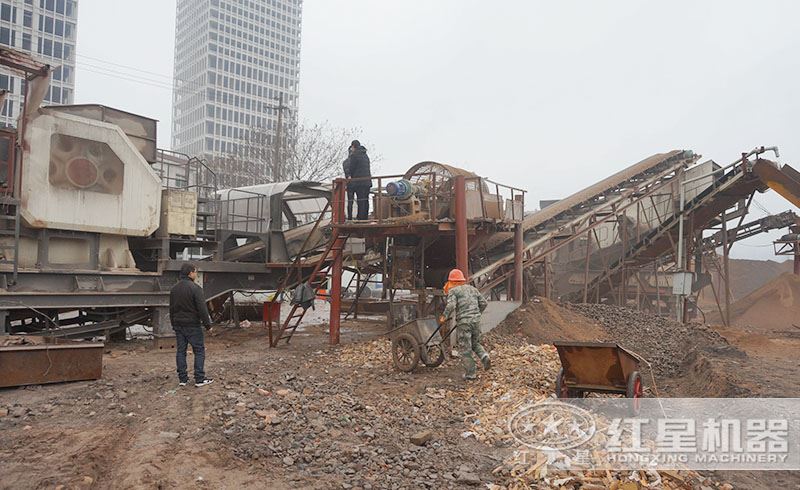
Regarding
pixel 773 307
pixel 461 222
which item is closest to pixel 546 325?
pixel 461 222

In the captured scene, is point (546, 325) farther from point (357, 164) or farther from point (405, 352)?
point (357, 164)

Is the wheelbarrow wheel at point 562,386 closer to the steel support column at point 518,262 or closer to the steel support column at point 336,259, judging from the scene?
the steel support column at point 518,262

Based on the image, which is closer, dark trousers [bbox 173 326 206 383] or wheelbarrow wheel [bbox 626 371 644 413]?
wheelbarrow wheel [bbox 626 371 644 413]

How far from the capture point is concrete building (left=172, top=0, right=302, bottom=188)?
104750 millimetres

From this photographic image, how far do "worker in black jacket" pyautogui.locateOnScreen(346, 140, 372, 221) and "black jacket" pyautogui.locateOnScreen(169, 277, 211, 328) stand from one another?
489cm

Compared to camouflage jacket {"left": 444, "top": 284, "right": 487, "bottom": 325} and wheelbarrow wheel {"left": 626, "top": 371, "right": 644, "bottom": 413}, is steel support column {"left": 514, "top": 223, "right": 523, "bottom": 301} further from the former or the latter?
wheelbarrow wheel {"left": 626, "top": 371, "right": 644, "bottom": 413}

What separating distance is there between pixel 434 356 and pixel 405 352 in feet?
1.71

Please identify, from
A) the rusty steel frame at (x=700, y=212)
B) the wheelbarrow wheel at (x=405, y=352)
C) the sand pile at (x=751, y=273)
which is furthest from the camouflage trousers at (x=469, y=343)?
the sand pile at (x=751, y=273)

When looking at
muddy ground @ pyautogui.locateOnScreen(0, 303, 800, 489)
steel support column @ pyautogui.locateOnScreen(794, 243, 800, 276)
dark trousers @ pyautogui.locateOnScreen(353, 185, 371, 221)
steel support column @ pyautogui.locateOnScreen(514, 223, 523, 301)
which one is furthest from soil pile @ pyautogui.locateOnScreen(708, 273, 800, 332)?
dark trousers @ pyautogui.locateOnScreen(353, 185, 371, 221)

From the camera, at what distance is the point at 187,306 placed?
788 centimetres

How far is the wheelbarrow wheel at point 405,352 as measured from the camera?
9.22 m

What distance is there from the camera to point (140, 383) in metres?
8.17

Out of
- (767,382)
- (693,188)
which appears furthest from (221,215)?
(693,188)

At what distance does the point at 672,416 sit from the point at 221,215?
1199 centimetres
